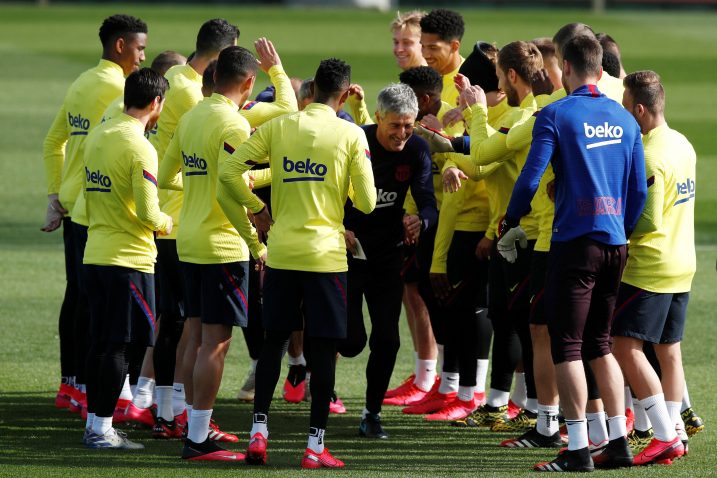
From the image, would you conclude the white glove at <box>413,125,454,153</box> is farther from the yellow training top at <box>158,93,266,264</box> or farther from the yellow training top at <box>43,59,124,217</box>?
the yellow training top at <box>43,59,124,217</box>

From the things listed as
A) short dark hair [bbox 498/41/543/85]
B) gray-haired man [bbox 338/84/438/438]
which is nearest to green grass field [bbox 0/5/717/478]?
gray-haired man [bbox 338/84/438/438]

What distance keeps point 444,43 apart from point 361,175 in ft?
9.40

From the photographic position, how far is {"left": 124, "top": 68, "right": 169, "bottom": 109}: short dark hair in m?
7.29

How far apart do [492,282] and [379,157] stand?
1.01m

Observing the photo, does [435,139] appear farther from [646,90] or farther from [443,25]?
[443,25]

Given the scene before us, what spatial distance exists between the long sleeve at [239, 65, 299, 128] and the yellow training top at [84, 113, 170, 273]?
80 centimetres

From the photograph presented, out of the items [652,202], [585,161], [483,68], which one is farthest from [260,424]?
[483,68]

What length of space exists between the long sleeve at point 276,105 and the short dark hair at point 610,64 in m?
2.12

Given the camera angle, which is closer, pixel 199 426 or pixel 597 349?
pixel 597 349

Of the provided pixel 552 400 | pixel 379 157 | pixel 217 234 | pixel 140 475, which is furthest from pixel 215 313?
pixel 552 400

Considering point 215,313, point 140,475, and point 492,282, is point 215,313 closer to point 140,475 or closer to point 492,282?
point 140,475

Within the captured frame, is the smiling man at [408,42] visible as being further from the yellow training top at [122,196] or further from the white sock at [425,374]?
the yellow training top at [122,196]

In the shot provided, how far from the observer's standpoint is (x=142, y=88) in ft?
24.0

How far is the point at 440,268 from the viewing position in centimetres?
849
